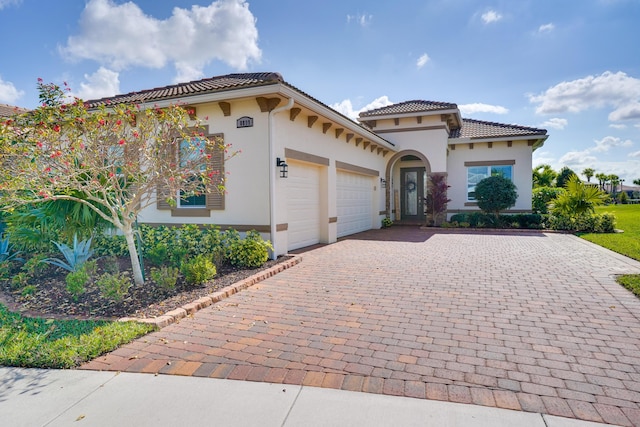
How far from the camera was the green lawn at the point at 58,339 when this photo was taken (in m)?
3.60

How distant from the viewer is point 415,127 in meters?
17.5

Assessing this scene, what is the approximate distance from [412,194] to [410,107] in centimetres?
480

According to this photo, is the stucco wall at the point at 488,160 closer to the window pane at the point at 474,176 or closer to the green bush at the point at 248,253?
the window pane at the point at 474,176

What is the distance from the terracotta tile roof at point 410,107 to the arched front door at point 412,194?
3399 millimetres

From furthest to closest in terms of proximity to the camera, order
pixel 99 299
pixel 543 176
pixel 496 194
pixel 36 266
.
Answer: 1. pixel 543 176
2. pixel 496 194
3. pixel 36 266
4. pixel 99 299

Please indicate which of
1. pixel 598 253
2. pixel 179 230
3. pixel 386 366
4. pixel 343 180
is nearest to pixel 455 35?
pixel 343 180

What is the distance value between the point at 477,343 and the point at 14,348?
16.3 feet

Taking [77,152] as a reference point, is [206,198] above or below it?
below

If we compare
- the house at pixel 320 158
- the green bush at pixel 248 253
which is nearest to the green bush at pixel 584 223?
the house at pixel 320 158

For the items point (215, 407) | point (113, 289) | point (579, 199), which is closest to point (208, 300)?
point (113, 289)

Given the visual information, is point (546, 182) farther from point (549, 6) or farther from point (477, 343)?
point (477, 343)

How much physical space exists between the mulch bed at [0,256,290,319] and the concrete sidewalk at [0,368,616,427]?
5.69ft

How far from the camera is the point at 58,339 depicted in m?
4.06

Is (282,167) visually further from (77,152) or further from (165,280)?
(77,152)
